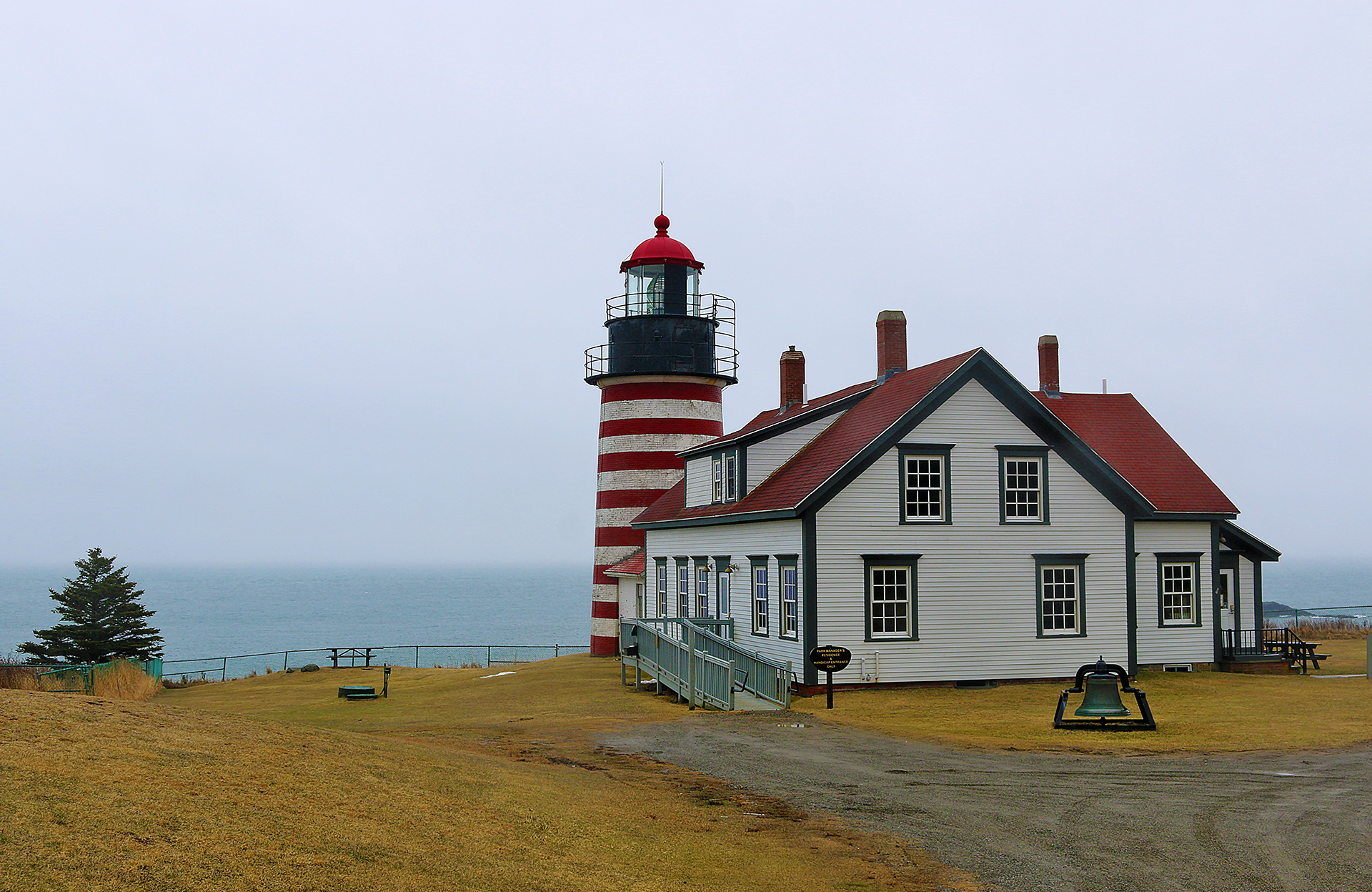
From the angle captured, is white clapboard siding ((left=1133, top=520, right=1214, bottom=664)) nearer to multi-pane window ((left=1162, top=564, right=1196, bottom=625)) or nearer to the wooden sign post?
multi-pane window ((left=1162, top=564, right=1196, bottom=625))

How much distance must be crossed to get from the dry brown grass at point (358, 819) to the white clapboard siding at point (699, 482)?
16097 millimetres

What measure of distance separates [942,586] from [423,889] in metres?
20.0

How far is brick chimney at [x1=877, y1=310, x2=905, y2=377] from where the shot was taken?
30938 mm

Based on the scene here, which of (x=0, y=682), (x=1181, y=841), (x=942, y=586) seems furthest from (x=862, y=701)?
(x=0, y=682)

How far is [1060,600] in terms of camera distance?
2742cm

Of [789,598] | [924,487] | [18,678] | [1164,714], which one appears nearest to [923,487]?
[924,487]

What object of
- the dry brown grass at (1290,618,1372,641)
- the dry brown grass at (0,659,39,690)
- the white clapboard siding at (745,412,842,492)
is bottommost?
the dry brown grass at (1290,618,1372,641)

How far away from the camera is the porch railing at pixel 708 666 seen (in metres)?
23.2

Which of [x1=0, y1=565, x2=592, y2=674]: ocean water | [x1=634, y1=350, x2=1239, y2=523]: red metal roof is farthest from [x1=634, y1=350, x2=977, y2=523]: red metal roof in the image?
[x1=0, y1=565, x2=592, y2=674]: ocean water

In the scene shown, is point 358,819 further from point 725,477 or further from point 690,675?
point 725,477

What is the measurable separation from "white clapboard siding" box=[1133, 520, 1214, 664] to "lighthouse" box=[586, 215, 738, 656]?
49.7ft

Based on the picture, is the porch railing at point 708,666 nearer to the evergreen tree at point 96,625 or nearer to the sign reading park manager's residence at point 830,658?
the sign reading park manager's residence at point 830,658

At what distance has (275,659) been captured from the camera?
72750 millimetres

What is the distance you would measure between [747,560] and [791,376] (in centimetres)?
880
